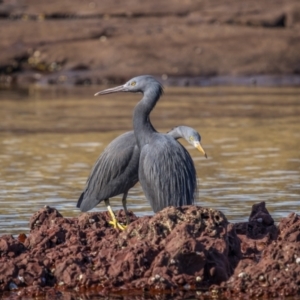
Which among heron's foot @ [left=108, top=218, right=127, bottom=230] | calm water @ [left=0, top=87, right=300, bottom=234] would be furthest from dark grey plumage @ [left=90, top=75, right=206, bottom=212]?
calm water @ [left=0, top=87, right=300, bottom=234]

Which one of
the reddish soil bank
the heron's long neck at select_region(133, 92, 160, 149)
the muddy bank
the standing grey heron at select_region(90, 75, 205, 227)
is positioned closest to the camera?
the reddish soil bank

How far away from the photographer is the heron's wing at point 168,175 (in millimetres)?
9914

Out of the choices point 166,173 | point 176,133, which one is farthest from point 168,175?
point 176,133

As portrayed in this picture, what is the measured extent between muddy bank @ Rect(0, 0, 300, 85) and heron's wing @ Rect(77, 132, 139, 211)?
21.6 metres

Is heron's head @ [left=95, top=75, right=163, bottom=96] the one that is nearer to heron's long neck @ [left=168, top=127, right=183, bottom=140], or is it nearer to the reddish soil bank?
heron's long neck @ [left=168, top=127, right=183, bottom=140]

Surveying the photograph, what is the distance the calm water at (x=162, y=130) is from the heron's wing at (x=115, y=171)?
949 mm

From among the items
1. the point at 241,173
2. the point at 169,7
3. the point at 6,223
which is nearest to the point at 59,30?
the point at 169,7

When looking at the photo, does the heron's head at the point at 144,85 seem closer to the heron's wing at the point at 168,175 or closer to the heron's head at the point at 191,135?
the heron's head at the point at 191,135

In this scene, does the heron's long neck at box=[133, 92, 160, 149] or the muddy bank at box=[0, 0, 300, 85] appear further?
the muddy bank at box=[0, 0, 300, 85]

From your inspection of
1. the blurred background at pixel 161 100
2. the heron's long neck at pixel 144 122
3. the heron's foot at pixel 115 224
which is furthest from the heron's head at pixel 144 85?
the blurred background at pixel 161 100

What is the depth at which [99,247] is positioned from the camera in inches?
368

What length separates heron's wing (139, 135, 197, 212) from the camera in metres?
9.91

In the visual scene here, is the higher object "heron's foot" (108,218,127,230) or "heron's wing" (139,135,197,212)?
"heron's wing" (139,135,197,212)

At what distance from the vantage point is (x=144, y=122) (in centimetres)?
1050
